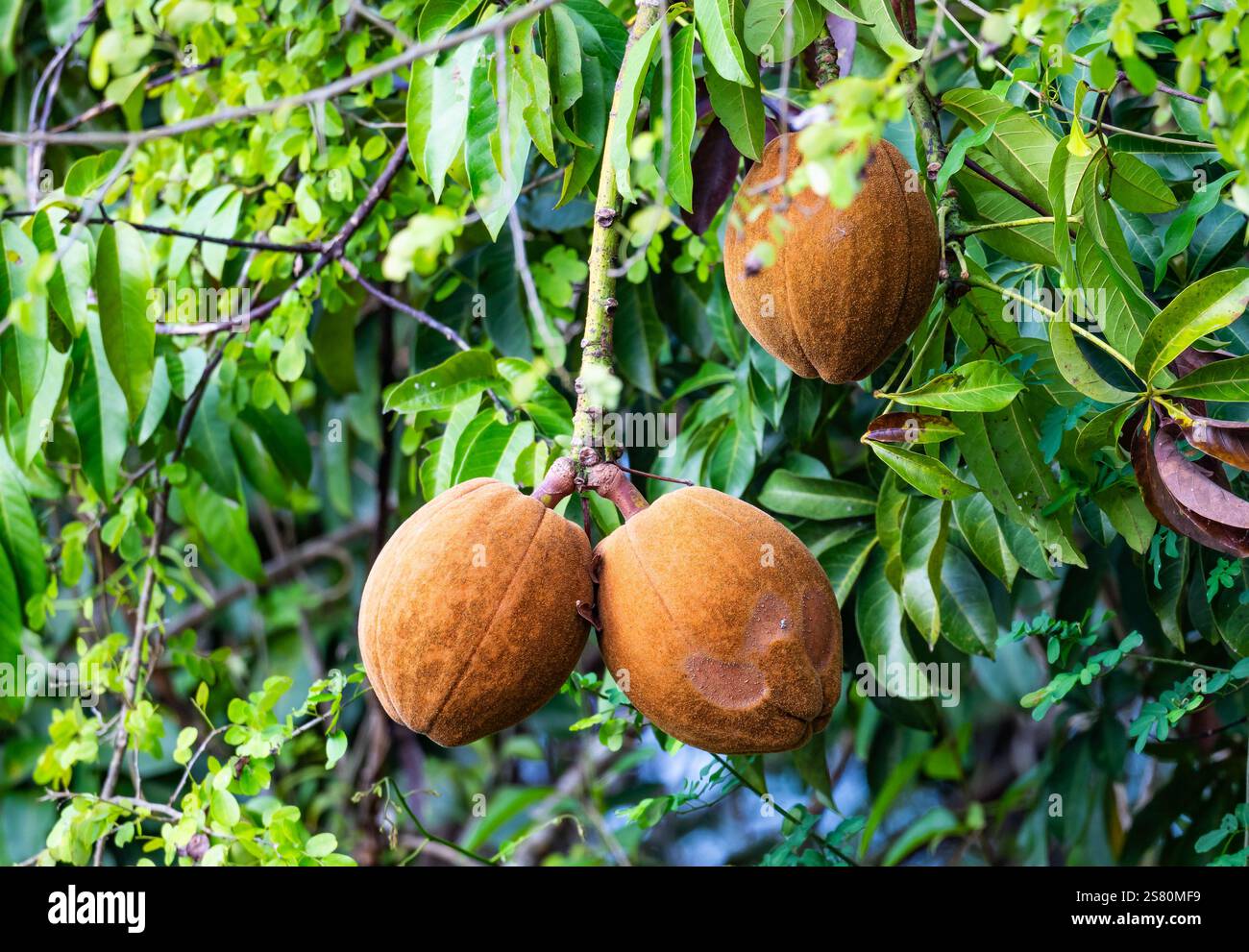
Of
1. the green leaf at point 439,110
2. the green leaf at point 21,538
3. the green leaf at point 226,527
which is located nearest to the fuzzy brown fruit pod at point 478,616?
the green leaf at point 439,110

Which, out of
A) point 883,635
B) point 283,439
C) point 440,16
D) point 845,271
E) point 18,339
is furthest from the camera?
point 283,439

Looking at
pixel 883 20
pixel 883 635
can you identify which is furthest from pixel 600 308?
pixel 883 635

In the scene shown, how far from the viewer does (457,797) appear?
149 inches

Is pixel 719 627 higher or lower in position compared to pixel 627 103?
lower

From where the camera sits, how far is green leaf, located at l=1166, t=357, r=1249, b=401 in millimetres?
1054

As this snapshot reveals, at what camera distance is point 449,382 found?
1401mm

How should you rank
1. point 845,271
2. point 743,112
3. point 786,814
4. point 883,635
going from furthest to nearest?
point 883,635 → point 786,814 → point 743,112 → point 845,271

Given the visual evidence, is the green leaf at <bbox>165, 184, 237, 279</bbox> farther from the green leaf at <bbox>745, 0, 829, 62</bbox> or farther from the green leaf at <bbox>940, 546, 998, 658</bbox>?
the green leaf at <bbox>940, 546, 998, 658</bbox>

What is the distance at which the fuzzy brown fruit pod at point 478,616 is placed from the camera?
0.96m

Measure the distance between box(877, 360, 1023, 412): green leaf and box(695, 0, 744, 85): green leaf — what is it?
0.31m

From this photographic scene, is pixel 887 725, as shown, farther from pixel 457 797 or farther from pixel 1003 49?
pixel 457 797

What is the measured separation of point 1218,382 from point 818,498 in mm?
631

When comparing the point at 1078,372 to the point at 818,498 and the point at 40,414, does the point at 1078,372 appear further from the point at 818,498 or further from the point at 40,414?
the point at 40,414

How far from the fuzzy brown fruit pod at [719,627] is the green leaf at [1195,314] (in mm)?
360
